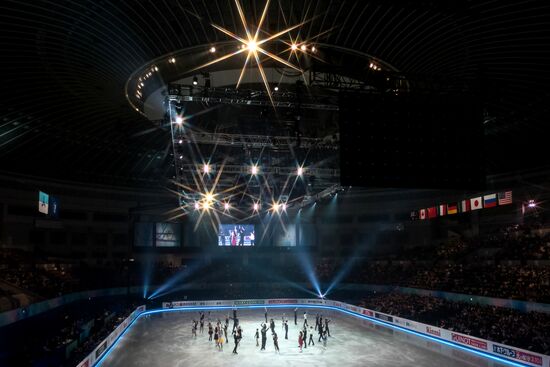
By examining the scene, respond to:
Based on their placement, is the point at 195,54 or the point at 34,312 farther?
the point at 34,312

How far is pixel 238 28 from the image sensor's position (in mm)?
21359

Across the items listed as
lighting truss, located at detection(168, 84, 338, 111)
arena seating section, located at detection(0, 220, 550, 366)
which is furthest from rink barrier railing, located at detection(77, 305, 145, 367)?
lighting truss, located at detection(168, 84, 338, 111)

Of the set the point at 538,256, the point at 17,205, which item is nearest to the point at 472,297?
the point at 538,256

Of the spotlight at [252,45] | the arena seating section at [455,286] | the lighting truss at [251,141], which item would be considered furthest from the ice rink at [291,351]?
the spotlight at [252,45]

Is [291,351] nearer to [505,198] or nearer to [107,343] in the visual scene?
[107,343]

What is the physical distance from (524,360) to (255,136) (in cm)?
2059

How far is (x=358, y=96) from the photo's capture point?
21.5 metres

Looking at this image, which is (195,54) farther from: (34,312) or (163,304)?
(163,304)

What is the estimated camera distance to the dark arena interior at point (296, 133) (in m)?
20.8

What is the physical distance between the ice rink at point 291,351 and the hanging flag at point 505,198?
1705cm

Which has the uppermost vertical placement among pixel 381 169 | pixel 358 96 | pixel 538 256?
pixel 358 96

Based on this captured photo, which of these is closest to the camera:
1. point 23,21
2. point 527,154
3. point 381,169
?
point 23,21

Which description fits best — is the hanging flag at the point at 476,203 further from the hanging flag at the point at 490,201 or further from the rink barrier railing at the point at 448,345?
the rink barrier railing at the point at 448,345

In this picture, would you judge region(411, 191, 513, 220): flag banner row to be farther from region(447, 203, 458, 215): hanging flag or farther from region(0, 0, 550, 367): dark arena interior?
region(0, 0, 550, 367): dark arena interior
